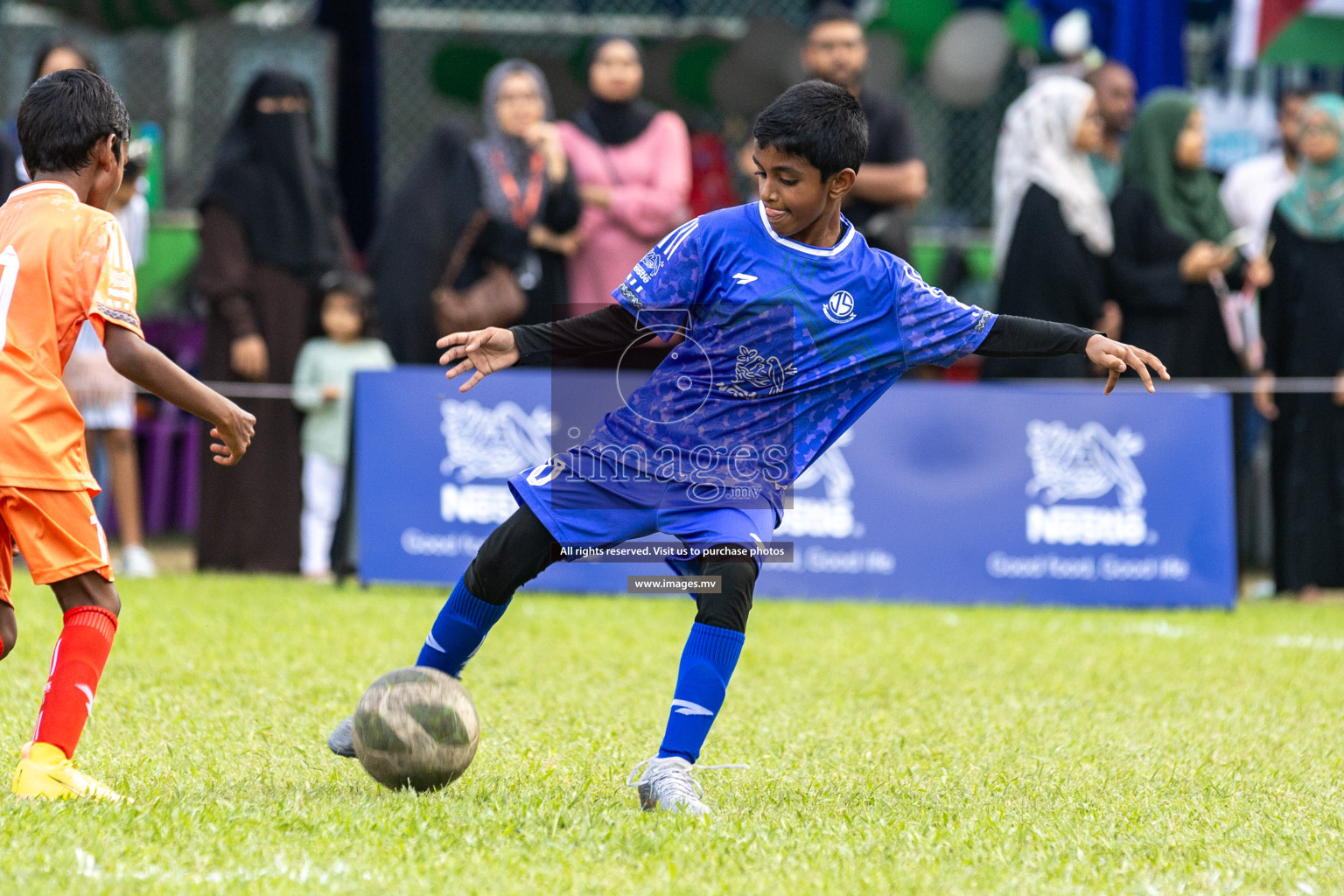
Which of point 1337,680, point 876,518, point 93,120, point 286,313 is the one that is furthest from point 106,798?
point 286,313

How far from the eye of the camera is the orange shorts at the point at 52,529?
3793 millimetres

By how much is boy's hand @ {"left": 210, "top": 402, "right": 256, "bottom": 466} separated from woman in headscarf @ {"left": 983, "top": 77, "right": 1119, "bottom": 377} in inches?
254

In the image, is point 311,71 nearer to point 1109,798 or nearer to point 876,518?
point 876,518

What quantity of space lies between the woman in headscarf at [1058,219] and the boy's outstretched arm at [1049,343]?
526 centimetres

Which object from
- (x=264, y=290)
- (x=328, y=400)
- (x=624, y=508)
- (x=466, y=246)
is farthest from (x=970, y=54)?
(x=624, y=508)

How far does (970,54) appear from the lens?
13.0m

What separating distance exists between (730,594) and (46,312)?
5.69 feet

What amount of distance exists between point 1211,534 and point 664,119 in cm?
381

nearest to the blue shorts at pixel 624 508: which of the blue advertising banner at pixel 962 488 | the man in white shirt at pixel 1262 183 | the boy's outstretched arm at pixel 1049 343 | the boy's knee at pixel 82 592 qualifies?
the boy's outstretched arm at pixel 1049 343

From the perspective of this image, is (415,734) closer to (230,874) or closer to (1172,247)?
(230,874)

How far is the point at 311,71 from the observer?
1253cm

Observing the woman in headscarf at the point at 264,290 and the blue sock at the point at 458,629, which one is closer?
the blue sock at the point at 458,629

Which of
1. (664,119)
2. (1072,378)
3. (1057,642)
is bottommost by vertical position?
(1057,642)

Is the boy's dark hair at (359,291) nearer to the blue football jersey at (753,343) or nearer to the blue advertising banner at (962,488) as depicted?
the blue advertising banner at (962,488)
